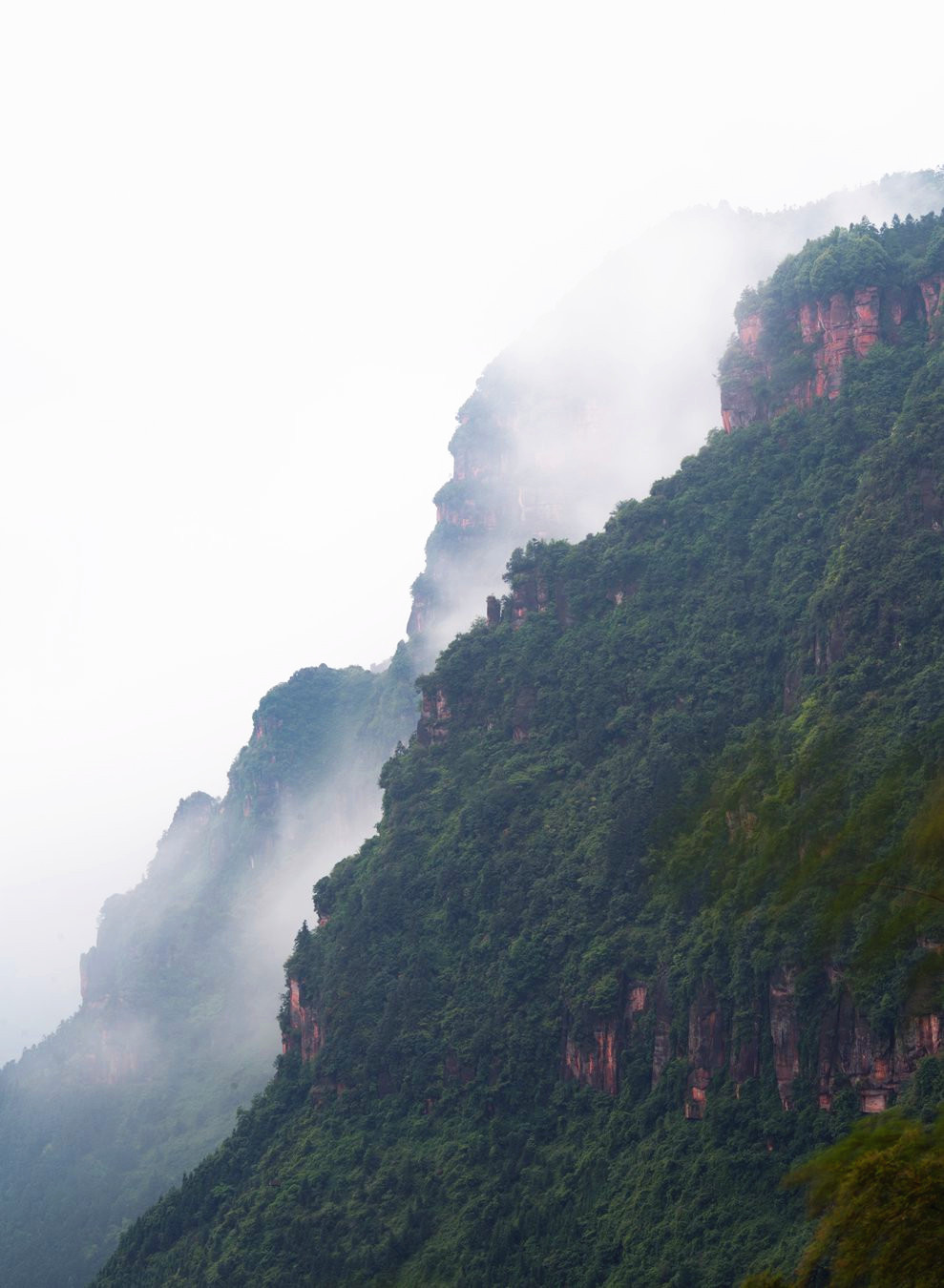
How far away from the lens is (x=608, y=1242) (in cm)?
5341

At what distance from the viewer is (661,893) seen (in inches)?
2395

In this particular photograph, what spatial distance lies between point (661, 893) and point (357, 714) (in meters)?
88.1

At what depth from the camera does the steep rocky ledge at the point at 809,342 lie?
245ft

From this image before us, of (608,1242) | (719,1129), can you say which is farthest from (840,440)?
(608,1242)

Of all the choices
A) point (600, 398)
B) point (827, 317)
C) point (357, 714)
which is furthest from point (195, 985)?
point (827, 317)

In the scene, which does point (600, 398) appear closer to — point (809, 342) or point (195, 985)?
point (809, 342)

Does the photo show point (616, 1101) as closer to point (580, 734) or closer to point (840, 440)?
point (580, 734)

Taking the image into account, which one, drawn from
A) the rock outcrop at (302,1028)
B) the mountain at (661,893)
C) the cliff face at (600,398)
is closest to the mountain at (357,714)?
the cliff face at (600,398)

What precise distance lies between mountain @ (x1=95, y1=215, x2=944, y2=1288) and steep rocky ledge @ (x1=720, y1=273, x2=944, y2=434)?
0.18m

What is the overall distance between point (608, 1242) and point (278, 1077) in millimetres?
29980

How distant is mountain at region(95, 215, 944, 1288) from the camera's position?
50562mm

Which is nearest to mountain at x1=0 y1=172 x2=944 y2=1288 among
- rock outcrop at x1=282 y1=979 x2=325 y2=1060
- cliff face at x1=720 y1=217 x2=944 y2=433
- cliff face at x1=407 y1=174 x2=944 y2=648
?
cliff face at x1=407 y1=174 x2=944 y2=648

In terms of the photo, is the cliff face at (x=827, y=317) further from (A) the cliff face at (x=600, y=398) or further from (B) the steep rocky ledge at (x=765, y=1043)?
(A) the cliff face at (x=600, y=398)

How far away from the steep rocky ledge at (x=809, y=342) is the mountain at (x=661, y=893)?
18cm
